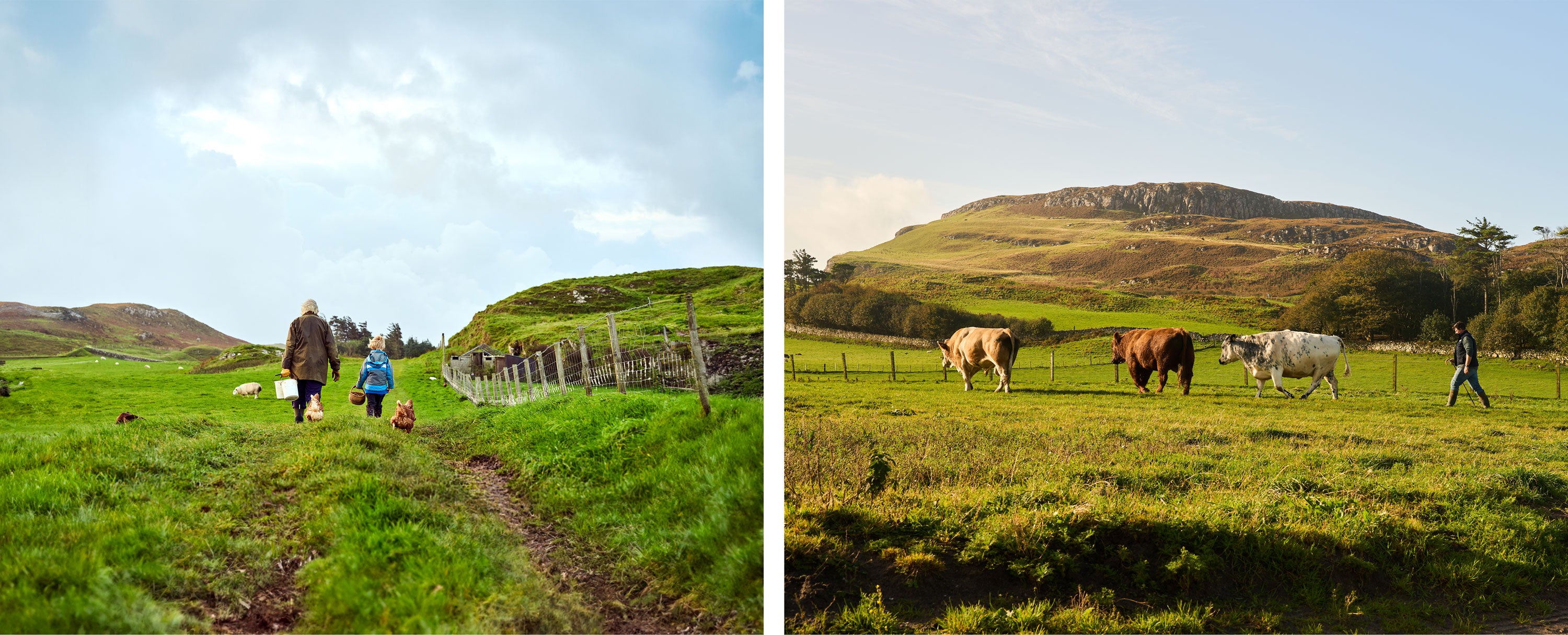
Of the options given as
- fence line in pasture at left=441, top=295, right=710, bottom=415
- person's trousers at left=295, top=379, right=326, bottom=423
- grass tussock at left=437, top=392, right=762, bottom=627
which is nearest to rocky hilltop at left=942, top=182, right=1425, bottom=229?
fence line in pasture at left=441, top=295, right=710, bottom=415

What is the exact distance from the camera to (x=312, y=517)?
9.57ft

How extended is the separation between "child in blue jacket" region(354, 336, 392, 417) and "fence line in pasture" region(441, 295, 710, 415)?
5.80 feet

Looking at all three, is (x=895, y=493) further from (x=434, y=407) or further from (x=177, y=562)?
(x=434, y=407)

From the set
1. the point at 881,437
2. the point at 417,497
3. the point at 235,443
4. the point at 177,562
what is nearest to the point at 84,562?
the point at 177,562

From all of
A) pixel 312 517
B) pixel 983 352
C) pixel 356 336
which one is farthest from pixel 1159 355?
pixel 312 517

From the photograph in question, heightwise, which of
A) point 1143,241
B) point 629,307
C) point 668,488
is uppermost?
point 1143,241

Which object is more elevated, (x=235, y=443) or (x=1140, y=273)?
(x=1140, y=273)

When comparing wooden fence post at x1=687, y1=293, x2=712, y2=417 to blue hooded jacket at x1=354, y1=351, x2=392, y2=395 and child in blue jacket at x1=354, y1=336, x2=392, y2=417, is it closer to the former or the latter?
child in blue jacket at x1=354, y1=336, x2=392, y2=417

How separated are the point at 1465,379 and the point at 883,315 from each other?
6.90 metres

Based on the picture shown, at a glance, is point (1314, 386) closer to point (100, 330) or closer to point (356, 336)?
point (356, 336)

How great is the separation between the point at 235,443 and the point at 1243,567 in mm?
6999

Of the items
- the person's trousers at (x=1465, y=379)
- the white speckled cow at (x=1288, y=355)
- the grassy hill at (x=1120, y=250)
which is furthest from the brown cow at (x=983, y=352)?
the person's trousers at (x=1465, y=379)

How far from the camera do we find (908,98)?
946cm

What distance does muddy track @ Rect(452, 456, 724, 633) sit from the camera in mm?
2834
